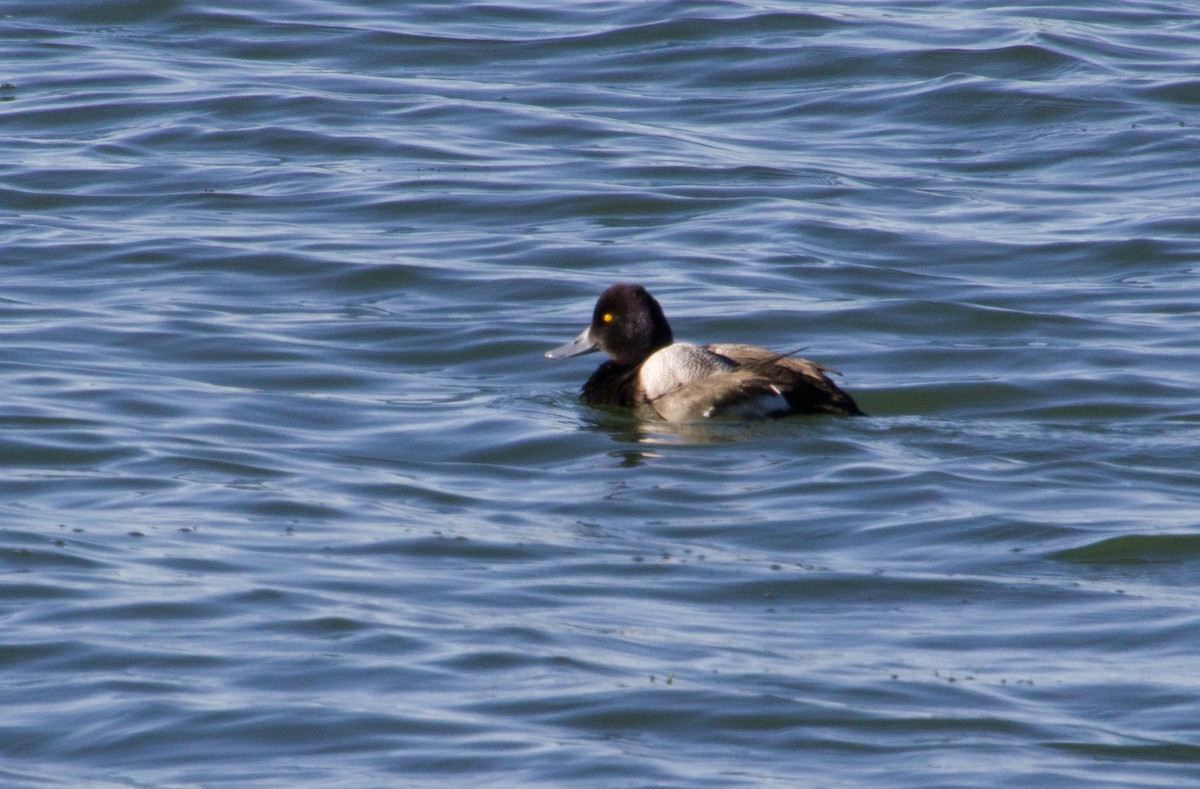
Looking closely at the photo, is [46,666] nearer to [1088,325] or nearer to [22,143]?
[1088,325]

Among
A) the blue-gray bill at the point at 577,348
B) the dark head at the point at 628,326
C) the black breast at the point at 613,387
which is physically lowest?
the black breast at the point at 613,387

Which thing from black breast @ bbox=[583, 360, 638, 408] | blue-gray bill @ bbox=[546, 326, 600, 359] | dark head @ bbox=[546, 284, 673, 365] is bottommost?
black breast @ bbox=[583, 360, 638, 408]

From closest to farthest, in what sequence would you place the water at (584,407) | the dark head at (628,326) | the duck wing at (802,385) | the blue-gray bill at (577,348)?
the water at (584,407) → the duck wing at (802,385) → the dark head at (628,326) → the blue-gray bill at (577,348)

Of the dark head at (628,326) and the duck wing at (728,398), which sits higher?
the dark head at (628,326)

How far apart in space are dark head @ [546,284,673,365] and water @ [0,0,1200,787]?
1.65 feet

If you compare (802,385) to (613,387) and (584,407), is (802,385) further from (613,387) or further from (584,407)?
(584,407)

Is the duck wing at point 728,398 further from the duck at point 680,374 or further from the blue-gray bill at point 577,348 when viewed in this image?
the blue-gray bill at point 577,348

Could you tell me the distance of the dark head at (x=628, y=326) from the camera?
10781mm

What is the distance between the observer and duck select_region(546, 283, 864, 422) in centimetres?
993

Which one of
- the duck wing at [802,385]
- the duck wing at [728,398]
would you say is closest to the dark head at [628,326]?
the duck wing at [728,398]

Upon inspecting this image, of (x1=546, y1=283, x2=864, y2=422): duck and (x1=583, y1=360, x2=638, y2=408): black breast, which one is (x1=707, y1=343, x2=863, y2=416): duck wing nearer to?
(x1=546, y1=283, x2=864, y2=422): duck

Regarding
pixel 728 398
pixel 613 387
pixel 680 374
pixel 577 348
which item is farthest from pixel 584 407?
pixel 728 398

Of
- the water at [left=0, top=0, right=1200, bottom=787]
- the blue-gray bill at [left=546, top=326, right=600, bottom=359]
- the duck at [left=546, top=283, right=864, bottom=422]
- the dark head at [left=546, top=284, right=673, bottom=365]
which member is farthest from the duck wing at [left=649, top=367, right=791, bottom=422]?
the blue-gray bill at [left=546, top=326, right=600, bottom=359]

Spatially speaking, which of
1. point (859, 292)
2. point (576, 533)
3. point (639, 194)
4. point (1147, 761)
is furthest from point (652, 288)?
point (1147, 761)
